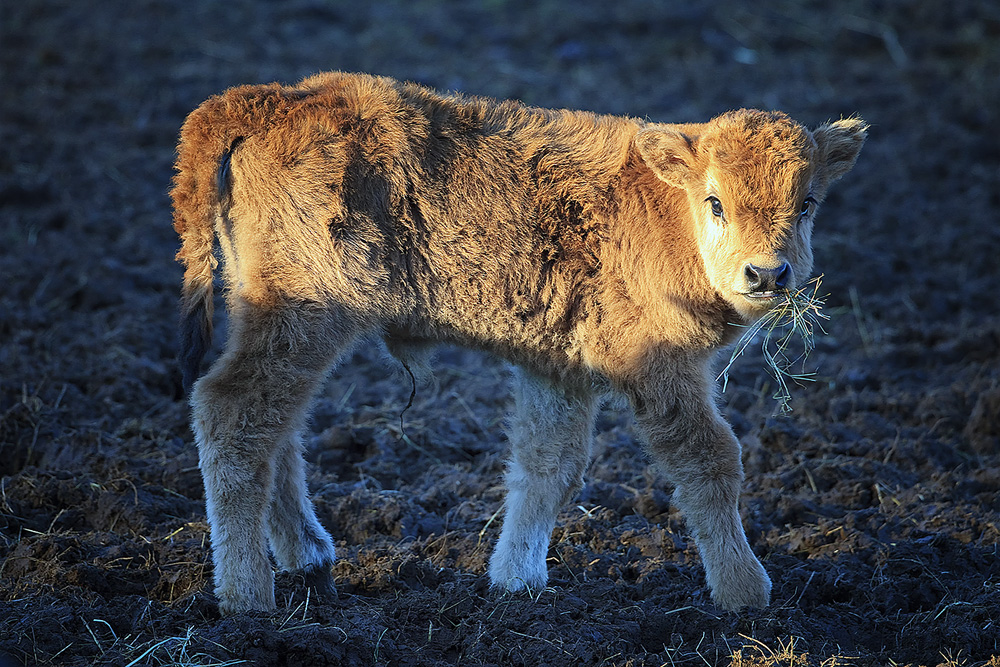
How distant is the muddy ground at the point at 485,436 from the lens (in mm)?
4586

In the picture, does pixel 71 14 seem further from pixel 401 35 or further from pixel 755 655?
pixel 755 655

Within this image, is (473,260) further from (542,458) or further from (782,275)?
(782,275)

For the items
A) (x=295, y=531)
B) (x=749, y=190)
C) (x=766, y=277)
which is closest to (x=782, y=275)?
(x=766, y=277)

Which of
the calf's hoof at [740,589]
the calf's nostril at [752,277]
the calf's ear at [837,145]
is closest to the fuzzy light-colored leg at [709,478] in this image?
the calf's hoof at [740,589]

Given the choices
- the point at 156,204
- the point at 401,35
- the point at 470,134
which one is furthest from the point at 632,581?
the point at 401,35

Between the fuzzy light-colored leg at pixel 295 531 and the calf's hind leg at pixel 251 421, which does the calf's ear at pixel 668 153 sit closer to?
the calf's hind leg at pixel 251 421

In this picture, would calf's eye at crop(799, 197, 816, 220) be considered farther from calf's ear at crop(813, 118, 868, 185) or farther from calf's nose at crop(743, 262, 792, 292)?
calf's nose at crop(743, 262, 792, 292)

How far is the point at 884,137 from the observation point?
11.5 meters

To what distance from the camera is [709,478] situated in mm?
4957

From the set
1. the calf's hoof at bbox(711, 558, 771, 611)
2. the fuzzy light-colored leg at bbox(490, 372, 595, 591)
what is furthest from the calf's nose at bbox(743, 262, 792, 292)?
the calf's hoof at bbox(711, 558, 771, 611)

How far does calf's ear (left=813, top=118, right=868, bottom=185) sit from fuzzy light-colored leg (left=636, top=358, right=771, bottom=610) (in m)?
1.29

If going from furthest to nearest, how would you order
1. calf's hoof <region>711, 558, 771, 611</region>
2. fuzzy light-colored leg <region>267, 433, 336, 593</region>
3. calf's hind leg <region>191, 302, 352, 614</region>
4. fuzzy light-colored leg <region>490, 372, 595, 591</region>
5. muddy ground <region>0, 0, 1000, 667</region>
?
fuzzy light-colored leg <region>490, 372, 595, 591</region> < fuzzy light-colored leg <region>267, 433, 336, 593</region> < calf's hoof <region>711, 558, 771, 611</region> < calf's hind leg <region>191, 302, 352, 614</region> < muddy ground <region>0, 0, 1000, 667</region>

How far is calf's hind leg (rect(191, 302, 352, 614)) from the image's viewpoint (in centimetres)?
469

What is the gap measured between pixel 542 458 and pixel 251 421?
5.29 ft
